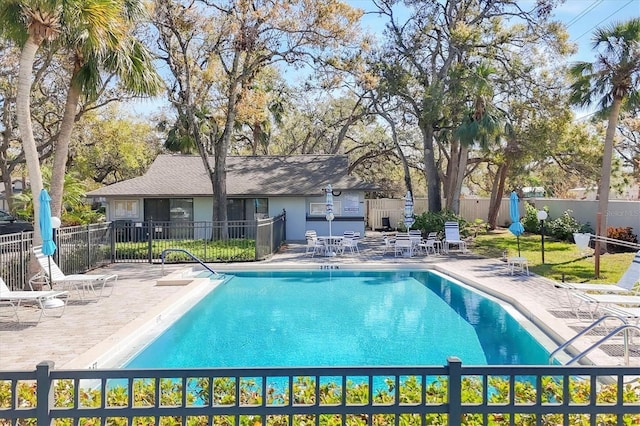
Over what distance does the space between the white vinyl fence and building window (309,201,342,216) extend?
6785 millimetres

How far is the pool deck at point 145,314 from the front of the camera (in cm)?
659

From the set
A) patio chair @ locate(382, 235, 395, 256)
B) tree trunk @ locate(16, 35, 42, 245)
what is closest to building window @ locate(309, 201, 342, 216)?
patio chair @ locate(382, 235, 395, 256)

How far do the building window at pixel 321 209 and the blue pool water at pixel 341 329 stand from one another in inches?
391

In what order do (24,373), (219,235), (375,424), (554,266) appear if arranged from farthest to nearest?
1. (219,235)
2. (554,266)
3. (375,424)
4. (24,373)

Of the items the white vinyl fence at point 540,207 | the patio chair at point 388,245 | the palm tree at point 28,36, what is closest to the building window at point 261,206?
the patio chair at point 388,245

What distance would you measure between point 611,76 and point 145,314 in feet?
51.6

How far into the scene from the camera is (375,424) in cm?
375

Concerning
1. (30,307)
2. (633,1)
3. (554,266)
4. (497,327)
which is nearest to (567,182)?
(633,1)

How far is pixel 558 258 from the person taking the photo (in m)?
16.5

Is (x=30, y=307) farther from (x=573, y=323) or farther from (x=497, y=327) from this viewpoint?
(x=573, y=323)

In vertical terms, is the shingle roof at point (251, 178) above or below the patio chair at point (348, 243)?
above

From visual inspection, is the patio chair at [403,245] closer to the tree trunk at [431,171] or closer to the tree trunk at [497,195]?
the tree trunk at [431,171]

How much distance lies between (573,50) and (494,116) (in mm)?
4765

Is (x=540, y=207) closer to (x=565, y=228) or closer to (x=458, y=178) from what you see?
(x=565, y=228)
